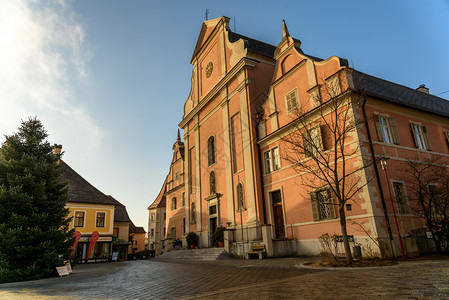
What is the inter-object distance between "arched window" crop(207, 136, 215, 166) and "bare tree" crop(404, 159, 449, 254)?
596 inches

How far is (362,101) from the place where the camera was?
13.7m

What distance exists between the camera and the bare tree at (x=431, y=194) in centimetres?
1249

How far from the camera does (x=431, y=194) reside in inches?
523

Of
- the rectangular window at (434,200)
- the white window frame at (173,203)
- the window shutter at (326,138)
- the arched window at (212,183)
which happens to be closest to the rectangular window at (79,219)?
the white window frame at (173,203)

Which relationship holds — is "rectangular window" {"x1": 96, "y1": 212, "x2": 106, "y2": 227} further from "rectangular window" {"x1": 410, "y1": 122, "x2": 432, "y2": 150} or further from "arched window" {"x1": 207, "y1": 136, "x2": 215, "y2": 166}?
"rectangular window" {"x1": 410, "y1": 122, "x2": 432, "y2": 150}

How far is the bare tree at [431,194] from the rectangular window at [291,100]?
260 inches

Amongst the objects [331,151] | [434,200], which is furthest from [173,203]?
Result: [434,200]

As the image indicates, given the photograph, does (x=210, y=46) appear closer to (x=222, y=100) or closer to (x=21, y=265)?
(x=222, y=100)

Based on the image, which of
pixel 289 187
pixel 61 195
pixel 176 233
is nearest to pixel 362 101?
pixel 289 187

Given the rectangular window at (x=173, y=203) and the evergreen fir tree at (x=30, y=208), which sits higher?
the rectangular window at (x=173, y=203)

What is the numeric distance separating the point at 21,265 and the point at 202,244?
1467cm

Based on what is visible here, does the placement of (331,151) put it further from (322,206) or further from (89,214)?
(89,214)

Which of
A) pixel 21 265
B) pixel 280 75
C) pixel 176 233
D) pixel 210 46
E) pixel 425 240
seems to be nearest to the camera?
pixel 21 265

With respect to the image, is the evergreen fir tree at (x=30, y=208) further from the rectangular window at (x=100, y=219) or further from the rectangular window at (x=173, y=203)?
the rectangular window at (x=173, y=203)
